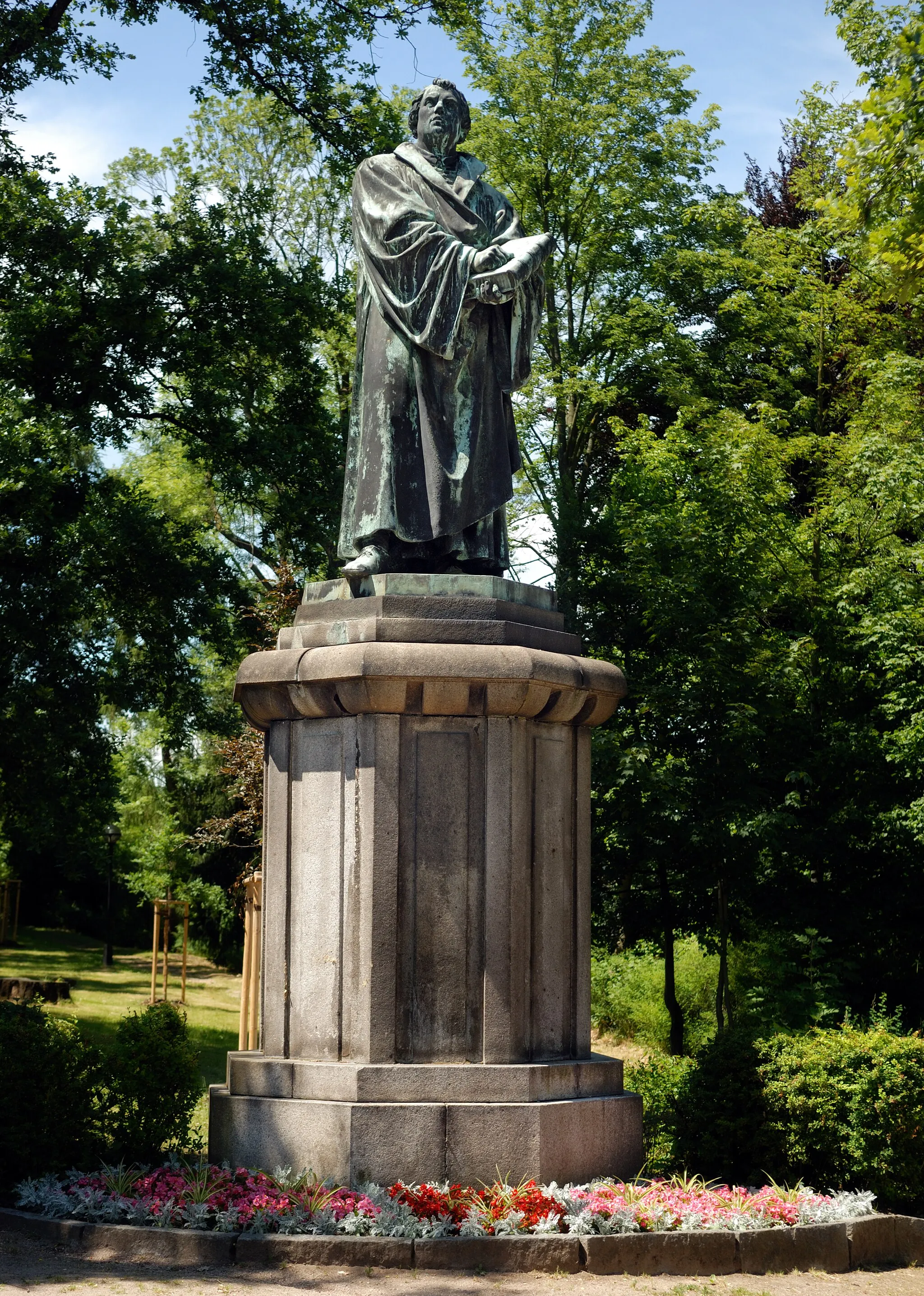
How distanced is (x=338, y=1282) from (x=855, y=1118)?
3.39 meters

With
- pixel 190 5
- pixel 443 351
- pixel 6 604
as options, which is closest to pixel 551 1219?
pixel 443 351

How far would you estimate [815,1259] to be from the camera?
715 centimetres

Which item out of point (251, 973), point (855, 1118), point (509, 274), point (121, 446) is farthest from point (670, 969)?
point (509, 274)

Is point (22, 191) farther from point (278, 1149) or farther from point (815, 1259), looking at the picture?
point (815, 1259)

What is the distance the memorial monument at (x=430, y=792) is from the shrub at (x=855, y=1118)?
983 millimetres

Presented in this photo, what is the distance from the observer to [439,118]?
29.1 feet

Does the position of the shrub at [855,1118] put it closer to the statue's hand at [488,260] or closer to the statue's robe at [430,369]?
the statue's robe at [430,369]

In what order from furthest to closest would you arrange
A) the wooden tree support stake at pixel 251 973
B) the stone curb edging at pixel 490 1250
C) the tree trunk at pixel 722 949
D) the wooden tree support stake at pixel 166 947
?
the wooden tree support stake at pixel 166 947
the tree trunk at pixel 722 949
the wooden tree support stake at pixel 251 973
the stone curb edging at pixel 490 1250

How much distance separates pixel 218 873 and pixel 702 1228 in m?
27.0

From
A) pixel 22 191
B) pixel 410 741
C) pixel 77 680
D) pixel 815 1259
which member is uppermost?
pixel 22 191

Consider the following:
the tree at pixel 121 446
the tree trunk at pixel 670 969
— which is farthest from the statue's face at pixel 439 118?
the tree trunk at pixel 670 969

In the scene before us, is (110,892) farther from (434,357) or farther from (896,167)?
(434,357)

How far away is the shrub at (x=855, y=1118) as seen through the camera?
8.28m

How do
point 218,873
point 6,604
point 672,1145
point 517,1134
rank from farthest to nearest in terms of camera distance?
point 218,873 → point 6,604 → point 672,1145 → point 517,1134
